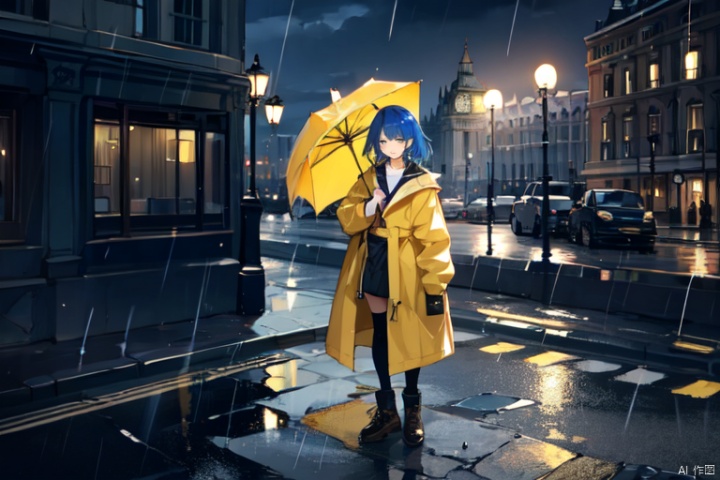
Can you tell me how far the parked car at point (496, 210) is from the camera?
40969mm

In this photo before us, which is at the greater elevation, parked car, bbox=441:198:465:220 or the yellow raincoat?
parked car, bbox=441:198:465:220

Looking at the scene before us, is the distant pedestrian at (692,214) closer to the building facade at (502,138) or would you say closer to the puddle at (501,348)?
the building facade at (502,138)

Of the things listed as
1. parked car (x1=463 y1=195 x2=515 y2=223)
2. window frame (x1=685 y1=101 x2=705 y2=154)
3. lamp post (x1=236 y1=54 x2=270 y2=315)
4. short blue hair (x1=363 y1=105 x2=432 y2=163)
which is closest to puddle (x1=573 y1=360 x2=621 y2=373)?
short blue hair (x1=363 y1=105 x2=432 y2=163)

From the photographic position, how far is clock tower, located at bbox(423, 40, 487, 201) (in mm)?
130250

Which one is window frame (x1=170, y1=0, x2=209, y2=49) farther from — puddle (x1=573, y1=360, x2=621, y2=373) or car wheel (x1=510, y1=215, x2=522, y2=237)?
car wheel (x1=510, y1=215, x2=522, y2=237)

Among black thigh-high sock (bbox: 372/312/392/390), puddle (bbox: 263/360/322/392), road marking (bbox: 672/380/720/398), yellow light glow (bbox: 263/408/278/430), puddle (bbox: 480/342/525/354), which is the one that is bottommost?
yellow light glow (bbox: 263/408/278/430)

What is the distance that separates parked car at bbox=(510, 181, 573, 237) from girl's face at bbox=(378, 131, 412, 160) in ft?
71.9

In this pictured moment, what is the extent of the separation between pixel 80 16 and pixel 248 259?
13.3ft

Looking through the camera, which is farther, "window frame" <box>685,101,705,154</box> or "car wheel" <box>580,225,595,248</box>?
"window frame" <box>685,101,705,154</box>

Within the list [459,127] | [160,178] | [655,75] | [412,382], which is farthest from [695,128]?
[459,127]

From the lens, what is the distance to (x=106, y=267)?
9344 mm

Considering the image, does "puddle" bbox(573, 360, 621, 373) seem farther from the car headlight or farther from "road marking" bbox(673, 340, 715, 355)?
the car headlight

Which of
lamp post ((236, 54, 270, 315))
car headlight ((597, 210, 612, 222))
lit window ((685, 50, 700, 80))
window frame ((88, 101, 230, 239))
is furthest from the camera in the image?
lit window ((685, 50, 700, 80))

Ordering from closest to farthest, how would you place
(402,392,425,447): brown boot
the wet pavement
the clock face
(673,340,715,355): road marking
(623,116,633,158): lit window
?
the wet pavement, (402,392,425,447): brown boot, (673,340,715,355): road marking, (623,116,633,158): lit window, the clock face
